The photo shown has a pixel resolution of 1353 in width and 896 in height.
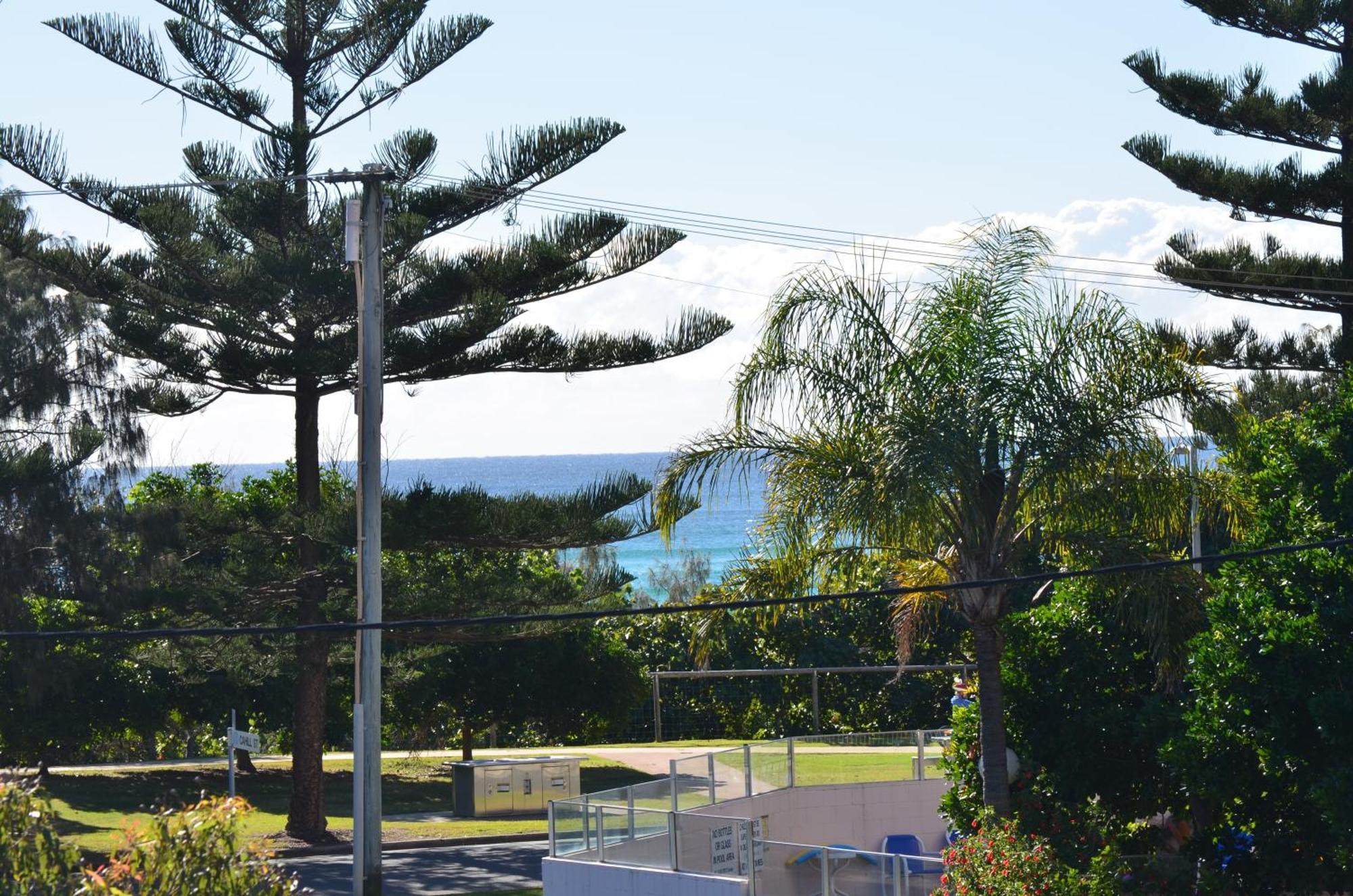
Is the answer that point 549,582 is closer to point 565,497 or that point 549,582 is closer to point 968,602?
point 565,497

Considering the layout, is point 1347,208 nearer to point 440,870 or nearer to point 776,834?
point 776,834

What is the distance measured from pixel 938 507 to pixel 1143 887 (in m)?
3.38

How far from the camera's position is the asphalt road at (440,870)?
16891 millimetres

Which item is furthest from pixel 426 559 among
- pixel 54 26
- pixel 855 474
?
pixel 855 474

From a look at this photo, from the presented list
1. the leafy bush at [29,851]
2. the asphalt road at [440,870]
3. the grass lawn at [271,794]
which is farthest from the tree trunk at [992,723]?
the grass lawn at [271,794]

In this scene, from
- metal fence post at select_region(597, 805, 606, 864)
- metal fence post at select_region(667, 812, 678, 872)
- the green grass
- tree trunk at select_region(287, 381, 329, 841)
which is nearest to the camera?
metal fence post at select_region(667, 812, 678, 872)

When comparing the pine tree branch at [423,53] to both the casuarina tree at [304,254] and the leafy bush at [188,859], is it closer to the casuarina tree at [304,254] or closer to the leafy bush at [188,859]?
the casuarina tree at [304,254]

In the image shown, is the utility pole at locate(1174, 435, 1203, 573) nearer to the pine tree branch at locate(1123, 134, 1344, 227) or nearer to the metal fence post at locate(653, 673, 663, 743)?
the pine tree branch at locate(1123, 134, 1344, 227)

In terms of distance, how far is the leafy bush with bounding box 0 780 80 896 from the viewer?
6082mm

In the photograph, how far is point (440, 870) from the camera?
18.1 metres

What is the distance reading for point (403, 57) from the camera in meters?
21.6

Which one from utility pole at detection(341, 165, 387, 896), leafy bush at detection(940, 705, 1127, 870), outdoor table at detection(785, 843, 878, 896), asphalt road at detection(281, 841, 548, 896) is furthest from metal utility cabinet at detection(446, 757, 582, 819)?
outdoor table at detection(785, 843, 878, 896)

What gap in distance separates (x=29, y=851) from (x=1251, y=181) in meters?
19.1

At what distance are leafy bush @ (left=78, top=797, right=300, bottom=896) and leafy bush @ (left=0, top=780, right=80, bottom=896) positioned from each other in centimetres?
13
